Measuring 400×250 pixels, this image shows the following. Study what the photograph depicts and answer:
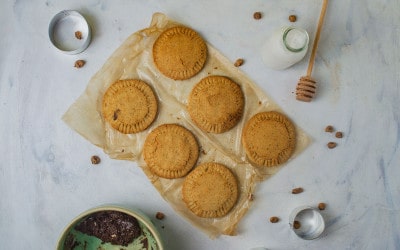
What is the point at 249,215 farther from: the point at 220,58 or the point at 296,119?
the point at 220,58

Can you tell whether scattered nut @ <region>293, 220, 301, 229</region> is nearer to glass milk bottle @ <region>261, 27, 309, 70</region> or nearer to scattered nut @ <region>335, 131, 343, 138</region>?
scattered nut @ <region>335, 131, 343, 138</region>

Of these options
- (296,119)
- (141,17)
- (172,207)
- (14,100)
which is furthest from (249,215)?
(14,100)

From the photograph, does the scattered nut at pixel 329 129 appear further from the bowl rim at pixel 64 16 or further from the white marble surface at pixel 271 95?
the bowl rim at pixel 64 16

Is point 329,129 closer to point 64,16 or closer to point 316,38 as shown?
point 316,38

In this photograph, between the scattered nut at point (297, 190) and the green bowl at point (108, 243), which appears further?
the scattered nut at point (297, 190)

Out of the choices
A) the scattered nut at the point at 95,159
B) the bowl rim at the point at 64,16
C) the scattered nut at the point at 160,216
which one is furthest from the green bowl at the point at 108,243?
the bowl rim at the point at 64,16
